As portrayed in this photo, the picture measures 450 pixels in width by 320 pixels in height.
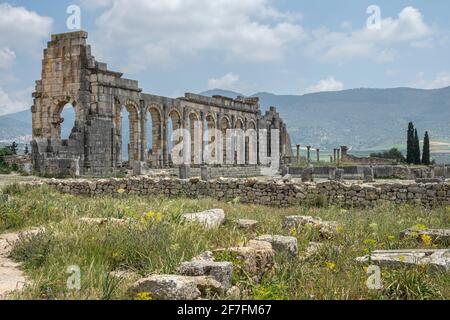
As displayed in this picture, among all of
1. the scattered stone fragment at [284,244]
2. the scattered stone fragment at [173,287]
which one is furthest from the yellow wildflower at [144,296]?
the scattered stone fragment at [284,244]

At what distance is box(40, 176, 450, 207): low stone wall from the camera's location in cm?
1563

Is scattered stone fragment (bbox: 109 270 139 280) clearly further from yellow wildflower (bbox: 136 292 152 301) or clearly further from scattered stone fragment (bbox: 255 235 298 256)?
scattered stone fragment (bbox: 255 235 298 256)

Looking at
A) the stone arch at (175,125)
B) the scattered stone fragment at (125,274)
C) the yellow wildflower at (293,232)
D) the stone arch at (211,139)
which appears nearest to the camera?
the scattered stone fragment at (125,274)

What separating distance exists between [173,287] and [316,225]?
522 cm

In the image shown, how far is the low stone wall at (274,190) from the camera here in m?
15.6

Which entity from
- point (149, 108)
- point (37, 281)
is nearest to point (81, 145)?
point (149, 108)

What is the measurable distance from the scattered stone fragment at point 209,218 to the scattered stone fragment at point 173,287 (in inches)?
152

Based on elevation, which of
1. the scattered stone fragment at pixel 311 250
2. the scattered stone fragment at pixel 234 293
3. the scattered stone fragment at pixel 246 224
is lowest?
the scattered stone fragment at pixel 311 250

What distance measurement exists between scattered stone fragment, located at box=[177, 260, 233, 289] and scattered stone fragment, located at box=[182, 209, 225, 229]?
3.43 metres

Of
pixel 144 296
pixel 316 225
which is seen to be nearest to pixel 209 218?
pixel 316 225

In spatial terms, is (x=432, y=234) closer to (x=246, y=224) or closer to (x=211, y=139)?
(x=246, y=224)

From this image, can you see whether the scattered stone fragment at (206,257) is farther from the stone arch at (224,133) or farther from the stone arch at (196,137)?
the stone arch at (224,133)

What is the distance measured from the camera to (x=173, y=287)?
186 inches
